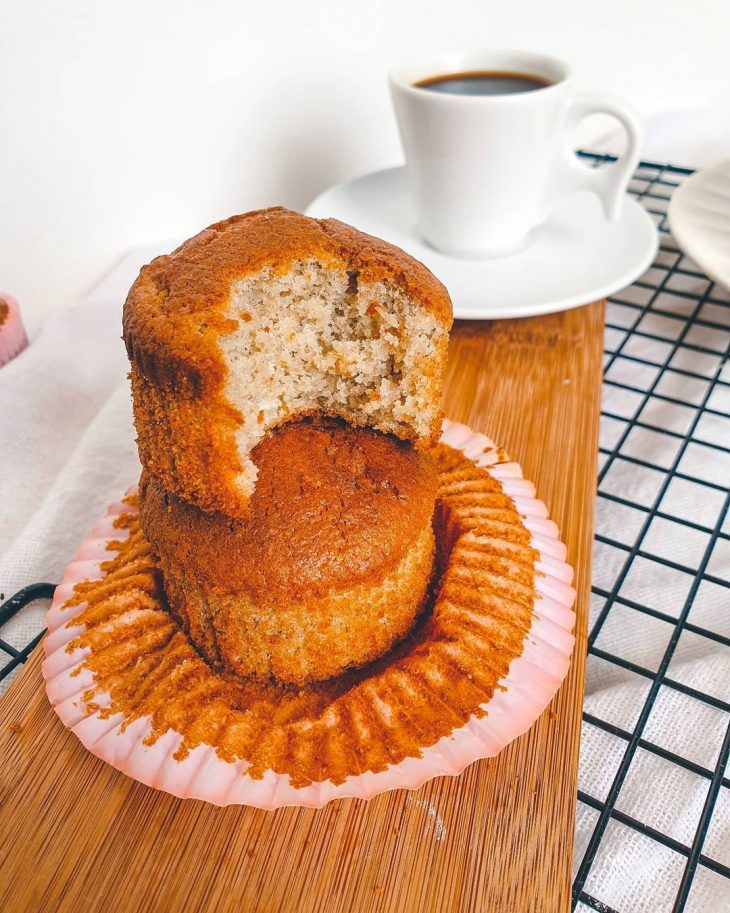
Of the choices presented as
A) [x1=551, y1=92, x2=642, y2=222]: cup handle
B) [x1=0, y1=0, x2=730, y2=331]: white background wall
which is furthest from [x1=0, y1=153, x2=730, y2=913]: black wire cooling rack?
[x1=0, y1=0, x2=730, y2=331]: white background wall

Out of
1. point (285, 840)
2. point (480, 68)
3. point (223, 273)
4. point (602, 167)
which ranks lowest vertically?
point (285, 840)

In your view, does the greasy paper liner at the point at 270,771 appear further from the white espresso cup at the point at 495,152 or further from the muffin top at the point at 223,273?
the white espresso cup at the point at 495,152

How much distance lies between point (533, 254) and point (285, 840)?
130 cm

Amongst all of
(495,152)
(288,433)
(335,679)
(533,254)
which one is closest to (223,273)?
(288,433)

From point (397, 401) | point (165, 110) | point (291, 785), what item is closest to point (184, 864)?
point (291, 785)

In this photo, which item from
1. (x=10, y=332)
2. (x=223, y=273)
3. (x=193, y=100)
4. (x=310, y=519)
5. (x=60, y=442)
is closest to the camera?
(x=223, y=273)

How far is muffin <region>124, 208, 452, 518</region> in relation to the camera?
780mm

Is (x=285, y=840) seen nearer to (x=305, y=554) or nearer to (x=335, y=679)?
(x=335, y=679)

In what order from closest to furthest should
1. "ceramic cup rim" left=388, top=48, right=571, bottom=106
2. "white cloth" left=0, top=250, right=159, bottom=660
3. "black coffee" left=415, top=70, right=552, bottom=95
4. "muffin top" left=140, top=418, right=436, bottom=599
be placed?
1. "muffin top" left=140, top=418, right=436, bottom=599
2. "white cloth" left=0, top=250, right=159, bottom=660
3. "ceramic cup rim" left=388, top=48, right=571, bottom=106
4. "black coffee" left=415, top=70, right=552, bottom=95

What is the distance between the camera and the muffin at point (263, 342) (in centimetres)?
78

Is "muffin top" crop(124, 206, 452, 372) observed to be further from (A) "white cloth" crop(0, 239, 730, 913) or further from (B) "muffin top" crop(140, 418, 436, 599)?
(A) "white cloth" crop(0, 239, 730, 913)

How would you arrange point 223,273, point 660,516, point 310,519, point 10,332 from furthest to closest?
point 10,332 → point 660,516 → point 310,519 → point 223,273

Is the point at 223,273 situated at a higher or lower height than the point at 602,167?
higher

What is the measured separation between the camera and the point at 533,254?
1711mm
